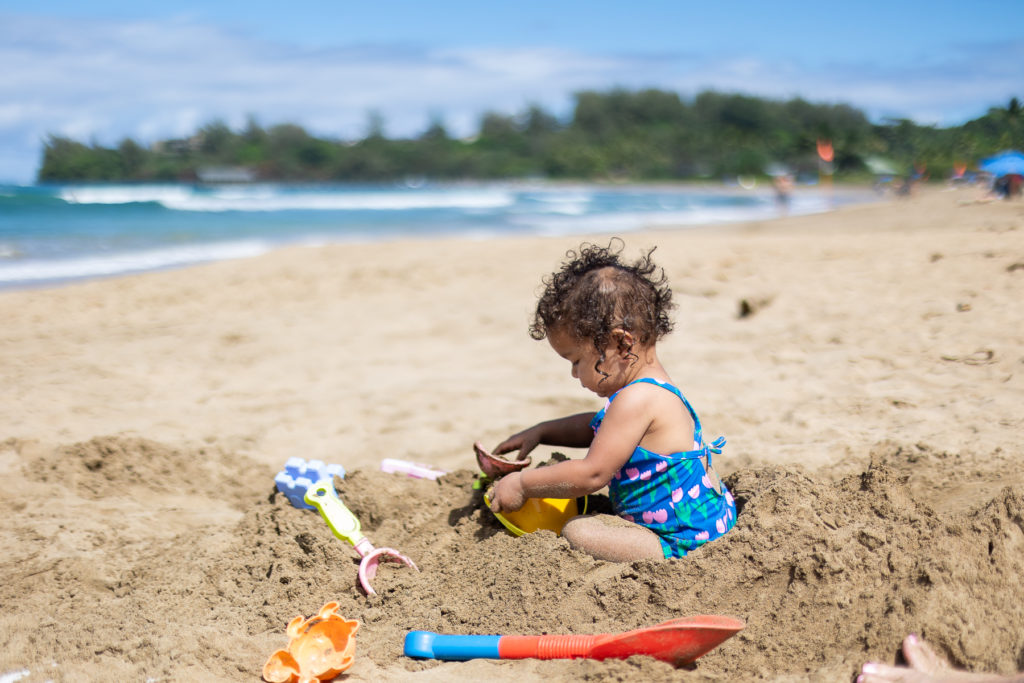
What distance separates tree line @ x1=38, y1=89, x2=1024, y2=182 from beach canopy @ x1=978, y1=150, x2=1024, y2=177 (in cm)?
3312

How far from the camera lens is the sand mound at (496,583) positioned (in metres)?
1.87

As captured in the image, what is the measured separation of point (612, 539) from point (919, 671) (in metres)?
0.80

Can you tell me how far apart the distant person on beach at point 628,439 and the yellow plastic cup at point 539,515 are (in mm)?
128

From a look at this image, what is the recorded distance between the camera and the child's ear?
2197 mm

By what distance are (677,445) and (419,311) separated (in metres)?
4.21

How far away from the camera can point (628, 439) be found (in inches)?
84.7

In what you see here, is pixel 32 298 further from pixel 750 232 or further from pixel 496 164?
pixel 496 164

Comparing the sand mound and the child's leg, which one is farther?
the child's leg

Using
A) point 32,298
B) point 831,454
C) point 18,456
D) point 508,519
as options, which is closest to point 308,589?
point 508,519

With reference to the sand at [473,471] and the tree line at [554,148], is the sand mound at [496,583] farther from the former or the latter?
the tree line at [554,148]

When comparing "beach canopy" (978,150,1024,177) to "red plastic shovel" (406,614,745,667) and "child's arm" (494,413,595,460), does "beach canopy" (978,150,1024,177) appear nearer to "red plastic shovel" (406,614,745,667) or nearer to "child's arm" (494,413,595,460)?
"child's arm" (494,413,595,460)

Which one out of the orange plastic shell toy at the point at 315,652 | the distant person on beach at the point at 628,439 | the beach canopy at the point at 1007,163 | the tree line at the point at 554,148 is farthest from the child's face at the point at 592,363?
the tree line at the point at 554,148

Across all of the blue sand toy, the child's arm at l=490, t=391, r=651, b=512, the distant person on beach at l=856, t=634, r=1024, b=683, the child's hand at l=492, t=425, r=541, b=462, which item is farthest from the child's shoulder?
the blue sand toy

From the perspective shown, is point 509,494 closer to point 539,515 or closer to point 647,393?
A: point 539,515
